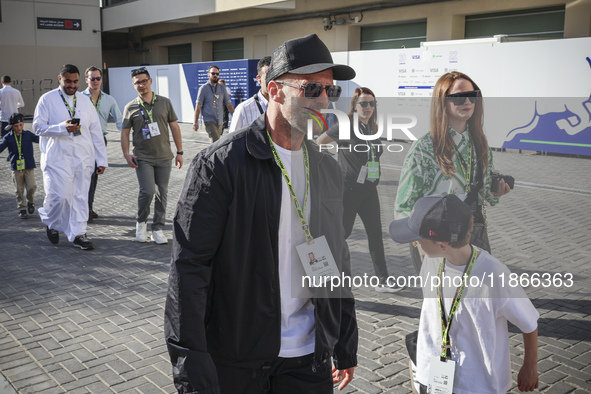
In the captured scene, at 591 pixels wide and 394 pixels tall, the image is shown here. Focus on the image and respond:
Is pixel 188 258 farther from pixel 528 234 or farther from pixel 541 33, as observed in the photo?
pixel 541 33

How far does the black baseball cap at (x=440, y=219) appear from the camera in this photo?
9.00 feet

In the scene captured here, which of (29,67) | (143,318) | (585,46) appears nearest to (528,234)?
(143,318)

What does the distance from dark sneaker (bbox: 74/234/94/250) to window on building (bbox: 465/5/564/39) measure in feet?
44.6

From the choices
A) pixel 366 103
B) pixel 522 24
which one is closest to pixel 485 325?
pixel 366 103

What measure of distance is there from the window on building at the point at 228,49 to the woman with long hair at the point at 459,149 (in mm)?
27849

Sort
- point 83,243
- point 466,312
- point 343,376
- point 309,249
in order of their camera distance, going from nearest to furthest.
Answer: point 309,249
point 343,376
point 466,312
point 83,243

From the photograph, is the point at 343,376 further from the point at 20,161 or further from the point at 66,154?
the point at 20,161

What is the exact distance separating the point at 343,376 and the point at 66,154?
563cm

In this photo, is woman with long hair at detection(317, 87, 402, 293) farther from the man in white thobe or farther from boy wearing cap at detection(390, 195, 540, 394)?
the man in white thobe

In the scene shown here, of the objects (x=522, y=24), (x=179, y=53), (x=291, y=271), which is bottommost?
(x=291, y=271)

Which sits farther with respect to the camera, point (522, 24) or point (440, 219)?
point (522, 24)

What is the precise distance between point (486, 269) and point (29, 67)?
3423 centimetres

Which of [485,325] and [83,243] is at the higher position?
[485,325]

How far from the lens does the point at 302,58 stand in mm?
2207
